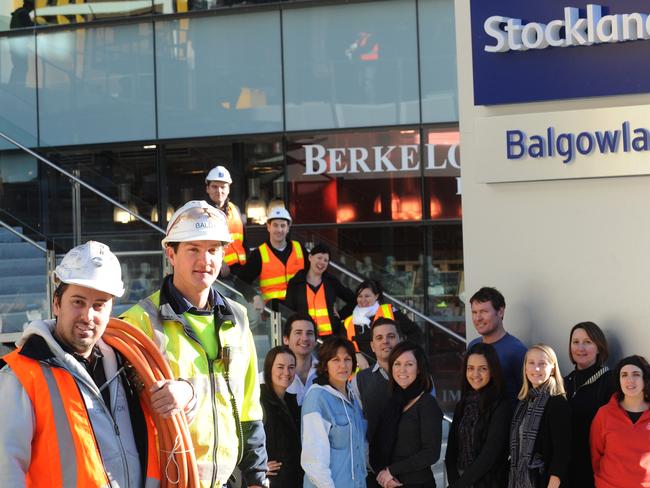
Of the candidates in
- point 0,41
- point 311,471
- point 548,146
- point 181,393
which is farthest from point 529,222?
point 0,41

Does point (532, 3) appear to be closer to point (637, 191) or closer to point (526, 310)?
point (637, 191)

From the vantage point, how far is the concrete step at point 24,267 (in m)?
11.1

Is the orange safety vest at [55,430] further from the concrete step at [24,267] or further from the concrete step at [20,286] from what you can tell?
the concrete step at [24,267]

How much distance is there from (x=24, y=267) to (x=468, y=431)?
17.8 ft

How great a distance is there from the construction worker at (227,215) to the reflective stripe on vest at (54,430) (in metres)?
6.76

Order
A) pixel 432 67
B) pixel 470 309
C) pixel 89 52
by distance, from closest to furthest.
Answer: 1. pixel 470 309
2. pixel 432 67
3. pixel 89 52

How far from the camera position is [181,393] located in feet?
13.8

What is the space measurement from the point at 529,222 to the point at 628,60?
129 centimetres

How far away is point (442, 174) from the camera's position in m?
16.0

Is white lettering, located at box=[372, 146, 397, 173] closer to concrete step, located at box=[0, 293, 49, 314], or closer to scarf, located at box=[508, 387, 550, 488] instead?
concrete step, located at box=[0, 293, 49, 314]

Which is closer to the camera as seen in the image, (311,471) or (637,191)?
(311,471)

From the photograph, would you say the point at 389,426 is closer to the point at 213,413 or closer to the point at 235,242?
the point at 213,413

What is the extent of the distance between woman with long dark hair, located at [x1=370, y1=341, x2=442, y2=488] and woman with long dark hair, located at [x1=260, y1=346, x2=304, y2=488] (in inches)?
21.2

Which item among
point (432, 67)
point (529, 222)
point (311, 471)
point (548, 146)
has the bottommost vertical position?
point (311, 471)
